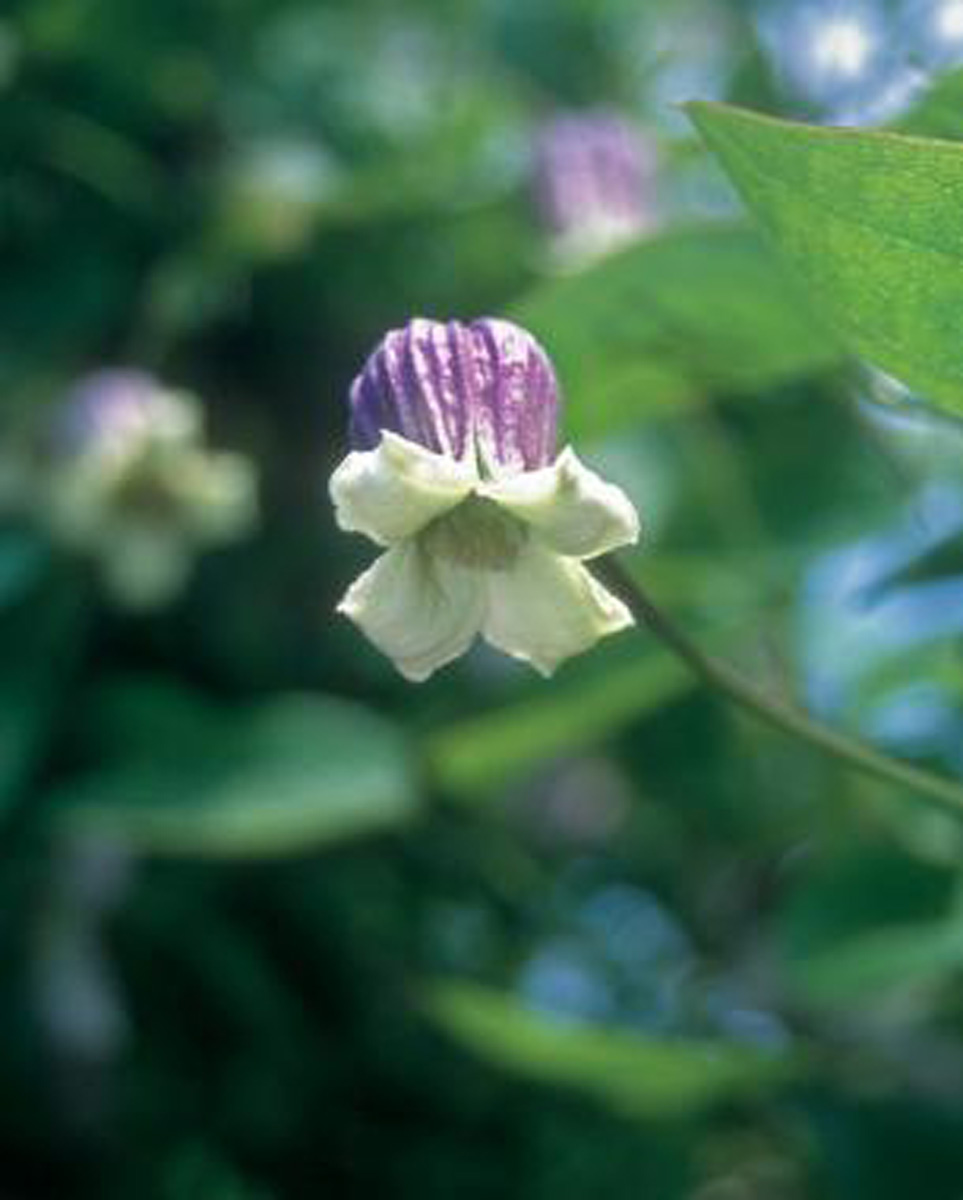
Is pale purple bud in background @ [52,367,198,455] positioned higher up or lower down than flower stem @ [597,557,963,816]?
lower down

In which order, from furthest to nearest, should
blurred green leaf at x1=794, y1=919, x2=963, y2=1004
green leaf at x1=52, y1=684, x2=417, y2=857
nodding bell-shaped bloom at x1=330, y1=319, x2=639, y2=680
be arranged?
green leaf at x1=52, y1=684, x2=417, y2=857
blurred green leaf at x1=794, y1=919, x2=963, y2=1004
nodding bell-shaped bloom at x1=330, y1=319, x2=639, y2=680

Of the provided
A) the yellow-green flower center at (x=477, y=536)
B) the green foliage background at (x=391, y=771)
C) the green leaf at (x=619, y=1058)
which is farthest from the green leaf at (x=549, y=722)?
the yellow-green flower center at (x=477, y=536)

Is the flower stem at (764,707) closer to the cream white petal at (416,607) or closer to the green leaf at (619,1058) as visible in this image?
the cream white petal at (416,607)

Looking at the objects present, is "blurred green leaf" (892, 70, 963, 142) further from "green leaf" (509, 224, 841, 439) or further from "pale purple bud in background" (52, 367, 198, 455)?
"pale purple bud in background" (52, 367, 198, 455)

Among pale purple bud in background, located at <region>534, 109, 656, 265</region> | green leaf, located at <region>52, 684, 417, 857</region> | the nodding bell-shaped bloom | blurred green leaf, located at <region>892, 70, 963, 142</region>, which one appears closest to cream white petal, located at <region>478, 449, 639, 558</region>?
the nodding bell-shaped bloom

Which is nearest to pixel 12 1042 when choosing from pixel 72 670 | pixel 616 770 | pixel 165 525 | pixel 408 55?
pixel 72 670

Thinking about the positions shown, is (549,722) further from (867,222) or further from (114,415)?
(867,222)

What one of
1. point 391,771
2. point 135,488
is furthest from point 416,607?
point 135,488

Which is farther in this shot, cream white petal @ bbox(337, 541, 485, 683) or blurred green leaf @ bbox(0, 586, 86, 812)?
blurred green leaf @ bbox(0, 586, 86, 812)
